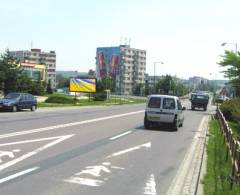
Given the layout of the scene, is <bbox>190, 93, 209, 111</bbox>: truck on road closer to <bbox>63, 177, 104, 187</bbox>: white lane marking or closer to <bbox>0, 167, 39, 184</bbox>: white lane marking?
<bbox>0, 167, 39, 184</bbox>: white lane marking

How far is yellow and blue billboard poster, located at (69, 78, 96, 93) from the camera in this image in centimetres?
7056

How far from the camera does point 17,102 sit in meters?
36.6

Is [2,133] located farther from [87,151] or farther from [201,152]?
[201,152]

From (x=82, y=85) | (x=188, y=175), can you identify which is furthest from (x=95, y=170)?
(x=82, y=85)

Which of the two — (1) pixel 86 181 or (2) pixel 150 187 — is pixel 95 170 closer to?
(1) pixel 86 181

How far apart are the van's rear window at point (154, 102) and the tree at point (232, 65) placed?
16.7 m

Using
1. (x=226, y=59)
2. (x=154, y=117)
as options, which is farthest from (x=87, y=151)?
(x=226, y=59)

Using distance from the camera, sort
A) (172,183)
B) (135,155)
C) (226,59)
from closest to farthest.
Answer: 1. (172,183)
2. (135,155)
3. (226,59)

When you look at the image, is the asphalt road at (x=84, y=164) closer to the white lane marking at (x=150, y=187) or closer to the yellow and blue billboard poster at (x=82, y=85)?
the white lane marking at (x=150, y=187)

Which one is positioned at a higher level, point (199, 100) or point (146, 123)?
point (199, 100)

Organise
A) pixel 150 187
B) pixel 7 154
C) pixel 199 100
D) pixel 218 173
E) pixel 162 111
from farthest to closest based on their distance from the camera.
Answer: pixel 199 100, pixel 162 111, pixel 7 154, pixel 218 173, pixel 150 187

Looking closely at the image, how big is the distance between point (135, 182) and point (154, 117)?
14300 mm

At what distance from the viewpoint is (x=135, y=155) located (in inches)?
522

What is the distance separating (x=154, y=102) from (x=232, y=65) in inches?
687
